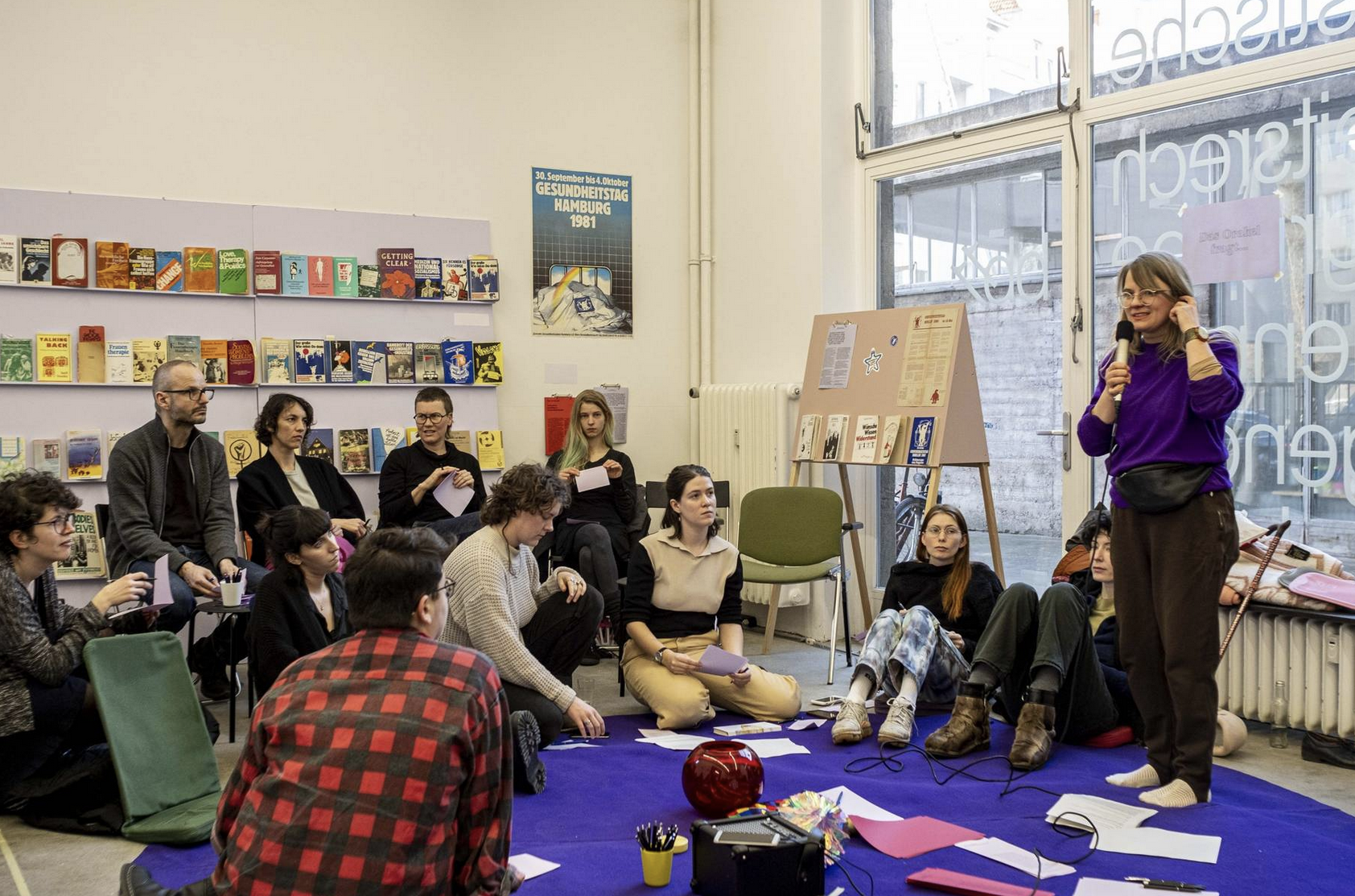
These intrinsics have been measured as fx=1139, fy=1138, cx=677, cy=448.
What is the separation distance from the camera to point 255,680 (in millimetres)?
3555

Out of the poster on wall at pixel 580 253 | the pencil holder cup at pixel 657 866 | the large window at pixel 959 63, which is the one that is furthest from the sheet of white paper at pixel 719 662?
the large window at pixel 959 63

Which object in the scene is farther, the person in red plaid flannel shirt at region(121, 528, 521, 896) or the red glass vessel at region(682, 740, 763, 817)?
the red glass vessel at region(682, 740, 763, 817)

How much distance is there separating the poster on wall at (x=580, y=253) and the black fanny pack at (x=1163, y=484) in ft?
12.0

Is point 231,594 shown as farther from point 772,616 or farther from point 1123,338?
point 1123,338

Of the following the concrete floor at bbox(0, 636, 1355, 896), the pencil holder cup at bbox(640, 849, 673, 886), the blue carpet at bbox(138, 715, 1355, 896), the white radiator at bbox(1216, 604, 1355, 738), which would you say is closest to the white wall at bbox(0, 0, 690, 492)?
the concrete floor at bbox(0, 636, 1355, 896)

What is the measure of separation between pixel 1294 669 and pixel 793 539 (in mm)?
2147

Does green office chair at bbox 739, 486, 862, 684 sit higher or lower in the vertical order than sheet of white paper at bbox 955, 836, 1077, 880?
higher

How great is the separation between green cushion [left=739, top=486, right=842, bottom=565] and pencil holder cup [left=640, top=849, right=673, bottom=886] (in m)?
2.72

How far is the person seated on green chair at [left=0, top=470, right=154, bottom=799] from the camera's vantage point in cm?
304

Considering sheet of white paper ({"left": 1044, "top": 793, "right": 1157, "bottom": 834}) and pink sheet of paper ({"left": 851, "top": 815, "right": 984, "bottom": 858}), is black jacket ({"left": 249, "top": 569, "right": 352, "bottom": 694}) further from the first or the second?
sheet of white paper ({"left": 1044, "top": 793, "right": 1157, "bottom": 834})

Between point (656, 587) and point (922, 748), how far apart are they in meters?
1.10

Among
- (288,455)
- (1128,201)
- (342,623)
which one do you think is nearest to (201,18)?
(288,455)

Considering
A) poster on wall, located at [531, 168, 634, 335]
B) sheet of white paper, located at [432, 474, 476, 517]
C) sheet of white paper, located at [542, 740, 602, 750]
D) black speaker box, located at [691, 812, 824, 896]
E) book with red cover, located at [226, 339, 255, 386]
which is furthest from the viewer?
poster on wall, located at [531, 168, 634, 335]

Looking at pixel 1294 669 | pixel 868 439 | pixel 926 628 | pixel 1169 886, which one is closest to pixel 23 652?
pixel 926 628
